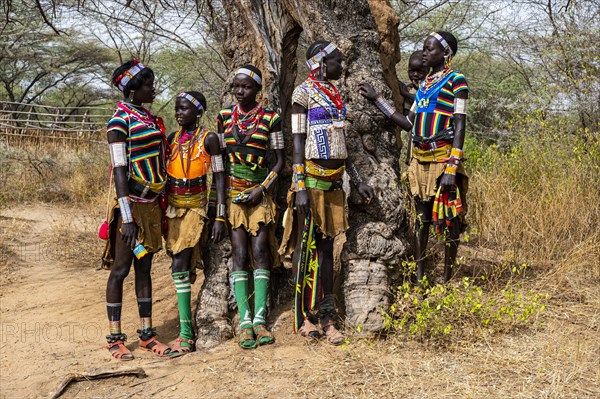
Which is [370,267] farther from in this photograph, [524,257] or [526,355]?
[524,257]

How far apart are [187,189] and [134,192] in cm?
35

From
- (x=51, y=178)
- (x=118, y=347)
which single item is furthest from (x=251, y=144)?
(x=51, y=178)

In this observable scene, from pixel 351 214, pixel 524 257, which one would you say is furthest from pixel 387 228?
pixel 524 257

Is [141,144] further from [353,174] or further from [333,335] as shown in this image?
[333,335]

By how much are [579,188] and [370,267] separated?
2569 millimetres

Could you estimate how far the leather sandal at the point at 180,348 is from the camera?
4.16 meters

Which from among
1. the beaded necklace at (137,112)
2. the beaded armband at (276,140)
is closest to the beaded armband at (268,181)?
the beaded armband at (276,140)

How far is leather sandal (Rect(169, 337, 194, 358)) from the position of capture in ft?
13.6

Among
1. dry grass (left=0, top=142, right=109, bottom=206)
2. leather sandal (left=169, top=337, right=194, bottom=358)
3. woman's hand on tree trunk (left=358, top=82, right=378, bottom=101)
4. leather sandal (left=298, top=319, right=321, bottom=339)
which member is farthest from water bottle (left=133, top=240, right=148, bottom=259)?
dry grass (left=0, top=142, right=109, bottom=206)

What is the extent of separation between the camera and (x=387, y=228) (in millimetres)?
4340

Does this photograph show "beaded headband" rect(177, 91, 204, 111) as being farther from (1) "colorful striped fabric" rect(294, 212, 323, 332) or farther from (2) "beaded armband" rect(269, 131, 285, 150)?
(1) "colorful striped fabric" rect(294, 212, 323, 332)

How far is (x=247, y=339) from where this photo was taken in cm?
402

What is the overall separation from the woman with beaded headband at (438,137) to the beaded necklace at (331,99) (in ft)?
1.30

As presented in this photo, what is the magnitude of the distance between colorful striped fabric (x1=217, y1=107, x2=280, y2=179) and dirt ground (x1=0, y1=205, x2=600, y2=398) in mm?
1144
